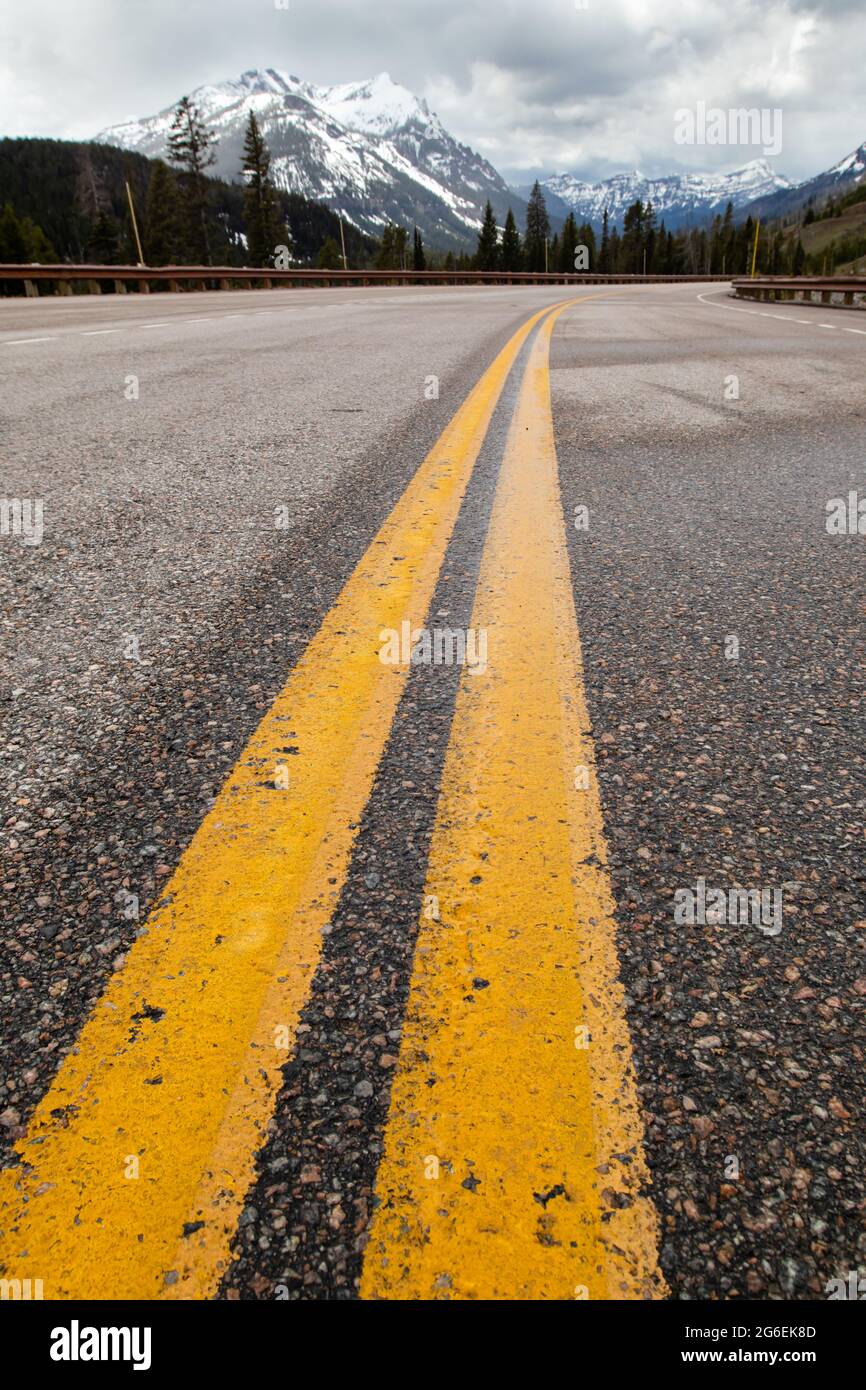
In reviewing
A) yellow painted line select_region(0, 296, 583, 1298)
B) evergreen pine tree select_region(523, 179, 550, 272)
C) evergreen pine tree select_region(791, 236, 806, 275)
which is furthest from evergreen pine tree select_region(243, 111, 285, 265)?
evergreen pine tree select_region(791, 236, 806, 275)

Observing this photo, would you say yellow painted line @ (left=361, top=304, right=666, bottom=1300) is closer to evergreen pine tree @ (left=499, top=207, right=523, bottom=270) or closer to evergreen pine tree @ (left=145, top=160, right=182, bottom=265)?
evergreen pine tree @ (left=145, top=160, right=182, bottom=265)

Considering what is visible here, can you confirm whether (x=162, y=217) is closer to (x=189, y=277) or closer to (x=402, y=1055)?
(x=189, y=277)

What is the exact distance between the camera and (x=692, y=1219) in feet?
3.18

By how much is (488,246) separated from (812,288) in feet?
258

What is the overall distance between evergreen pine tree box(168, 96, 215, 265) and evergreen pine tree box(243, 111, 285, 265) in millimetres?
3257

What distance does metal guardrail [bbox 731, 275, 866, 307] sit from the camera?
20453mm

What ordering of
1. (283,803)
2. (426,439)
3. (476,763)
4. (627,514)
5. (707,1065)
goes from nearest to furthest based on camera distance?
(707,1065), (283,803), (476,763), (627,514), (426,439)

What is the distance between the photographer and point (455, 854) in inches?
60.2

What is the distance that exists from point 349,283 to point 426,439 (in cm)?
3611

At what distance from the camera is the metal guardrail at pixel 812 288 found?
67.1ft

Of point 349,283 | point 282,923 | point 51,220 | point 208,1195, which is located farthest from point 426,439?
point 51,220

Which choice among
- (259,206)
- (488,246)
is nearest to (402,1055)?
(259,206)

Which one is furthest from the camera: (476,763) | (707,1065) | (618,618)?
(618,618)
